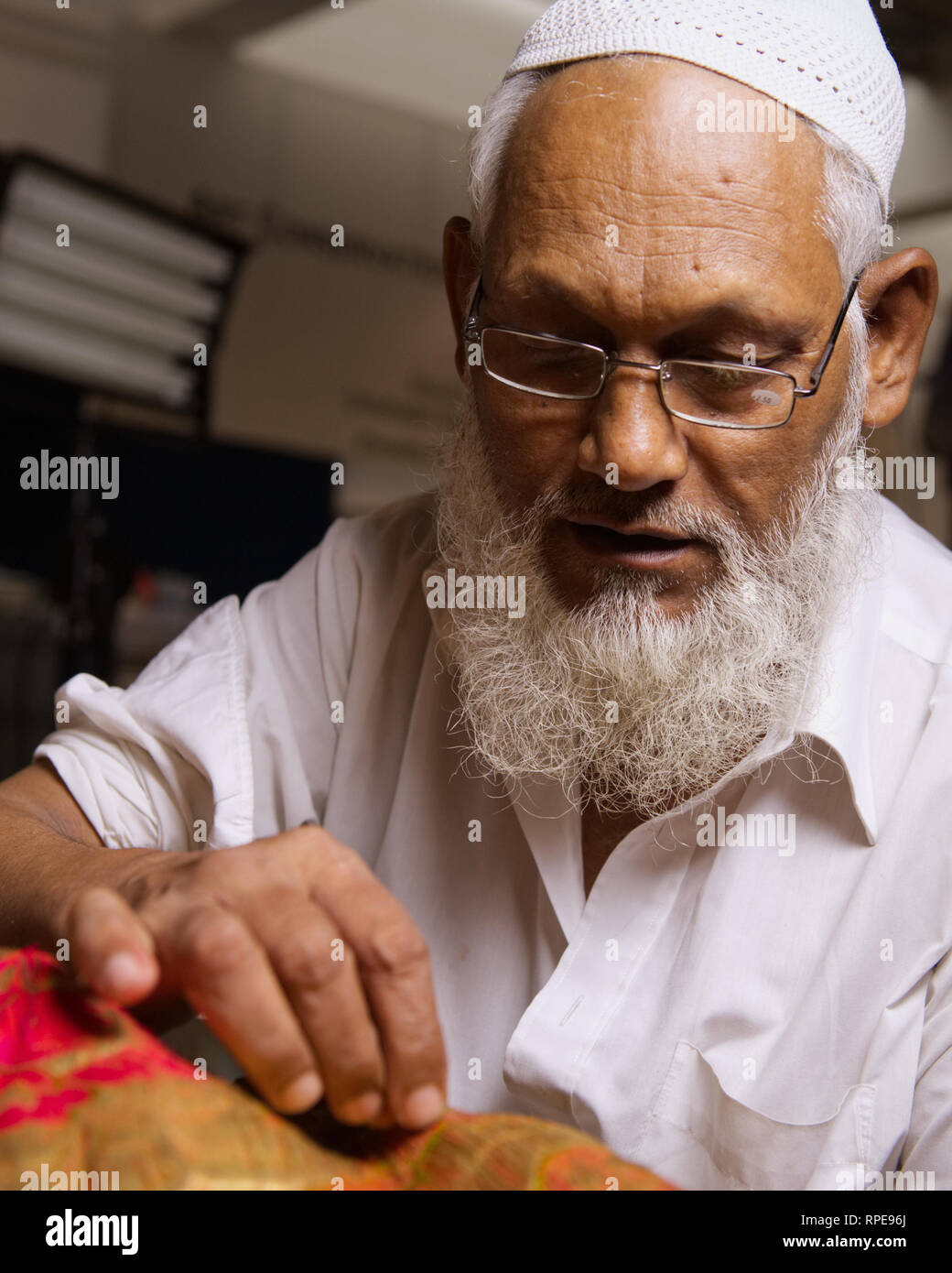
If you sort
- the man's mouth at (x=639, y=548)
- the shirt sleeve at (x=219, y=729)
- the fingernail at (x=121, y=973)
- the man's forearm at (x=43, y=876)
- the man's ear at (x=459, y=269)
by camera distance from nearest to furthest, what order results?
the fingernail at (x=121, y=973), the man's forearm at (x=43, y=876), the man's mouth at (x=639, y=548), the shirt sleeve at (x=219, y=729), the man's ear at (x=459, y=269)

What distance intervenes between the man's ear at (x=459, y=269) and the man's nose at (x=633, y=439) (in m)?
0.35

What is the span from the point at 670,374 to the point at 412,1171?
0.80 metres

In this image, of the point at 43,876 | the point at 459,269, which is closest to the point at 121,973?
the point at 43,876

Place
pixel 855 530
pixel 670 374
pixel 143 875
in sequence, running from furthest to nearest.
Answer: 1. pixel 855 530
2. pixel 670 374
3. pixel 143 875

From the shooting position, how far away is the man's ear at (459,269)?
5.17 ft

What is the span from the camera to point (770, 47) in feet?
4.35

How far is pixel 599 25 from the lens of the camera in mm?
1356

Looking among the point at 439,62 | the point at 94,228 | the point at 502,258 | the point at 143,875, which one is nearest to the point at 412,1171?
the point at 143,875

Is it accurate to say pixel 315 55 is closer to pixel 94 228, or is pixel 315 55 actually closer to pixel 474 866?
pixel 94 228

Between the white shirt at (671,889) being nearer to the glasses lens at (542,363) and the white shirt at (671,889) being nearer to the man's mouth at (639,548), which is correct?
the man's mouth at (639,548)

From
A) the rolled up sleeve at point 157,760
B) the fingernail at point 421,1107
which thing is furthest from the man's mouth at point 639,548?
the fingernail at point 421,1107

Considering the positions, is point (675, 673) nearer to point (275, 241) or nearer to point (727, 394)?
point (727, 394)

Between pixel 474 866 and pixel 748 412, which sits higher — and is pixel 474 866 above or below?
below

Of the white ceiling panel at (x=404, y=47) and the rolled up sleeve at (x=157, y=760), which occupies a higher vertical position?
the white ceiling panel at (x=404, y=47)
